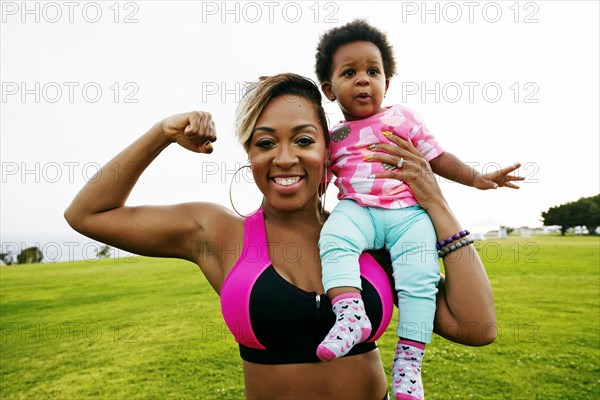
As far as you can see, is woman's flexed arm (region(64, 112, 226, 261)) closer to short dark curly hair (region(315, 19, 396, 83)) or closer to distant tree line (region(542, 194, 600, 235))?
short dark curly hair (region(315, 19, 396, 83))

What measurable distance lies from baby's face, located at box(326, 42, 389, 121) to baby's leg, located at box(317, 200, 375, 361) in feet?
1.69

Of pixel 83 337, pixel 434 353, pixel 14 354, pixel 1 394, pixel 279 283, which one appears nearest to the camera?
pixel 279 283

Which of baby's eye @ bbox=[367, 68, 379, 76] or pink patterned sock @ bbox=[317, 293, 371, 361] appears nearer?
pink patterned sock @ bbox=[317, 293, 371, 361]

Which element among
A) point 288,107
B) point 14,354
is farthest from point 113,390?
point 288,107

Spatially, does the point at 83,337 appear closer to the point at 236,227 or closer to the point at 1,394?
the point at 1,394

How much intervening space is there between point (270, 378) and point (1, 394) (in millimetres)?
7555

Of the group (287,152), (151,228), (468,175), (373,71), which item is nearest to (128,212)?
(151,228)

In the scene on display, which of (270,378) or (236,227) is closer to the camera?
(270,378)

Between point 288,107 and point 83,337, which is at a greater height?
point 288,107

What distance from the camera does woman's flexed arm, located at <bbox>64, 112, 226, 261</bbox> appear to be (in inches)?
82.4

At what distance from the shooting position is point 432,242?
6.83 feet

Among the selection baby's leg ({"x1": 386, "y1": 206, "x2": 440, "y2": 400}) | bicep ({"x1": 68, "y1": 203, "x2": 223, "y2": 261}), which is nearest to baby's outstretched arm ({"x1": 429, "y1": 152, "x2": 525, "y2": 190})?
baby's leg ({"x1": 386, "y1": 206, "x2": 440, "y2": 400})

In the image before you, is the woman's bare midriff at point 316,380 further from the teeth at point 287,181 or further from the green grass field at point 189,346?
the green grass field at point 189,346

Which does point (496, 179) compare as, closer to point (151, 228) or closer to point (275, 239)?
point (275, 239)
